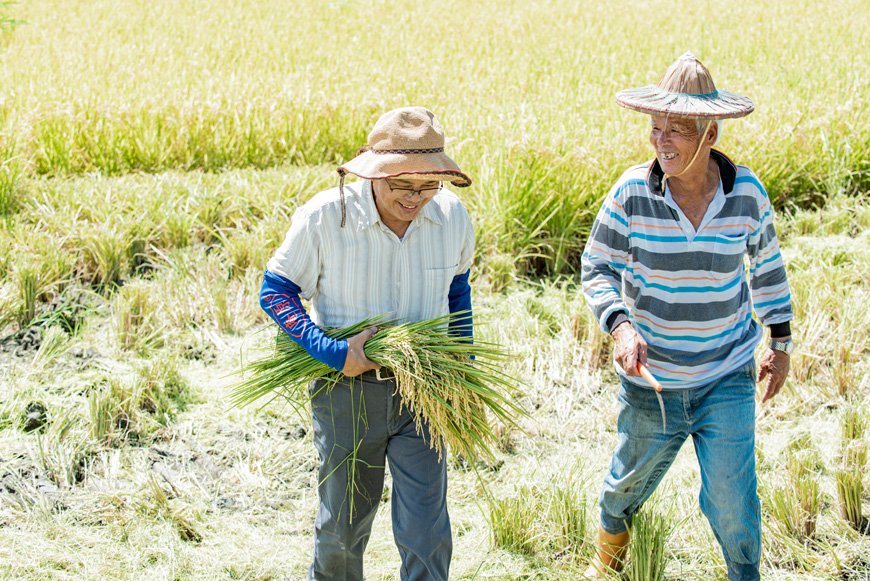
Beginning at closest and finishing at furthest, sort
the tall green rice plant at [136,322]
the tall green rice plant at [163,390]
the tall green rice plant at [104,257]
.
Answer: the tall green rice plant at [163,390] → the tall green rice plant at [136,322] → the tall green rice plant at [104,257]

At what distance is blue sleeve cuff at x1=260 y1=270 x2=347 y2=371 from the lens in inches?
77.2

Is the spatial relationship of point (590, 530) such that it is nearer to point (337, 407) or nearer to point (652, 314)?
point (652, 314)

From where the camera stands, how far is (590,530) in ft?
8.62

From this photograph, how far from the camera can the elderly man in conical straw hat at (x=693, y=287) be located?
2066 millimetres

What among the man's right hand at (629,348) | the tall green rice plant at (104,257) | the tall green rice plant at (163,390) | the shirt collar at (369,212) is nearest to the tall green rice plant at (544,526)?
the man's right hand at (629,348)

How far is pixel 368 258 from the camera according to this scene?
205 centimetres

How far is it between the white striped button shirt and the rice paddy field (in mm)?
412

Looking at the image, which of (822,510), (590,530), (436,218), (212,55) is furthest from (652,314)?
(212,55)

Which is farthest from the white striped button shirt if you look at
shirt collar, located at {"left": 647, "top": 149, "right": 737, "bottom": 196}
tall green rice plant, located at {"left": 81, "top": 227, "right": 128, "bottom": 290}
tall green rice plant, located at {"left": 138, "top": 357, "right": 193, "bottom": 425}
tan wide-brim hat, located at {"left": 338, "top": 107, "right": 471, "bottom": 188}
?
tall green rice plant, located at {"left": 81, "top": 227, "right": 128, "bottom": 290}

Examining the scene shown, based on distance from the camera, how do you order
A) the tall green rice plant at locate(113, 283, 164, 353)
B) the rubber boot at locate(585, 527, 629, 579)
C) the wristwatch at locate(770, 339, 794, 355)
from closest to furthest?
the wristwatch at locate(770, 339, 794, 355), the rubber boot at locate(585, 527, 629, 579), the tall green rice plant at locate(113, 283, 164, 353)

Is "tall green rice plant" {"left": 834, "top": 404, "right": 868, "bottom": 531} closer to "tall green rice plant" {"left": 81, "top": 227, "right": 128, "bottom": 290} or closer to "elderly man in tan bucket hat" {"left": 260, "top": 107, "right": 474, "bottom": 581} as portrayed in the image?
"elderly man in tan bucket hat" {"left": 260, "top": 107, "right": 474, "bottom": 581}

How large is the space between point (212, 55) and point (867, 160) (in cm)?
681

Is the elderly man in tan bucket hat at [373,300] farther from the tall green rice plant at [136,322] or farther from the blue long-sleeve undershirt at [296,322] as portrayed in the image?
the tall green rice plant at [136,322]

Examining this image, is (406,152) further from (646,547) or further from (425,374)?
(646,547)
